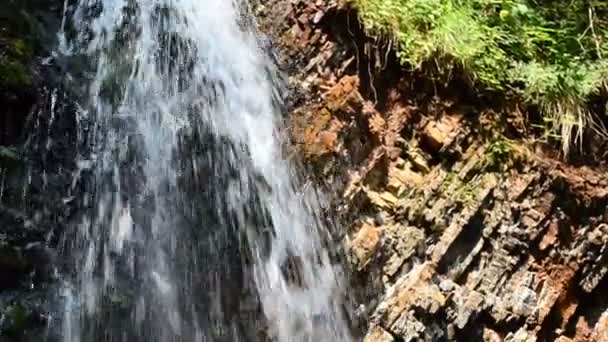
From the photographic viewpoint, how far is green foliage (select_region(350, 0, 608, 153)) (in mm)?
3479

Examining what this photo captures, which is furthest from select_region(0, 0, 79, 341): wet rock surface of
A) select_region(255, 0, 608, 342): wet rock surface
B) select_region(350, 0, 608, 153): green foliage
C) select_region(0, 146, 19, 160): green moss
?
select_region(350, 0, 608, 153): green foliage

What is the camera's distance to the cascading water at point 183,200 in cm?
310

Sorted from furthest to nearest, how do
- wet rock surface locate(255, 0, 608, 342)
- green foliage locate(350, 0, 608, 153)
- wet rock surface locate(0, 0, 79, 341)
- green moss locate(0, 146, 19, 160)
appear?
green foliage locate(350, 0, 608, 153) → wet rock surface locate(255, 0, 608, 342) → green moss locate(0, 146, 19, 160) → wet rock surface locate(0, 0, 79, 341)

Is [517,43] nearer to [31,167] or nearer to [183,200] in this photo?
[183,200]

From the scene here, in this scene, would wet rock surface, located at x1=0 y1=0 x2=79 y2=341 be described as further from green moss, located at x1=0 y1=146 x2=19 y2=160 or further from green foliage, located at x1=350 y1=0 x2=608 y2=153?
green foliage, located at x1=350 y1=0 x2=608 y2=153

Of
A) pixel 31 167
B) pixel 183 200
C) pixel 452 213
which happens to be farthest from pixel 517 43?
pixel 31 167

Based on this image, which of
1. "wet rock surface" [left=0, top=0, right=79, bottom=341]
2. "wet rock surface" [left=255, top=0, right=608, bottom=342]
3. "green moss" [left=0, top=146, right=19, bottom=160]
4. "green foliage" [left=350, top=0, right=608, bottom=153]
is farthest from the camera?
"green foliage" [left=350, top=0, right=608, bottom=153]

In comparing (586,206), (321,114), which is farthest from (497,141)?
→ (321,114)

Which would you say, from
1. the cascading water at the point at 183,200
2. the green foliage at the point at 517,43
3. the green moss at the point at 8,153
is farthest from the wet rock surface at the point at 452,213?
the green moss at the point at 8,153

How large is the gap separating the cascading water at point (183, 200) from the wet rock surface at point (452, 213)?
23cm

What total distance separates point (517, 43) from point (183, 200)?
5.95 feet

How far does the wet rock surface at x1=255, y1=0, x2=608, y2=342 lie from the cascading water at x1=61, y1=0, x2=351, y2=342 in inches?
9.1

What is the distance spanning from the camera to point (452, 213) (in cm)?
337

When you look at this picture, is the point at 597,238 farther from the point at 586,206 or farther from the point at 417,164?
the point at 417,164
